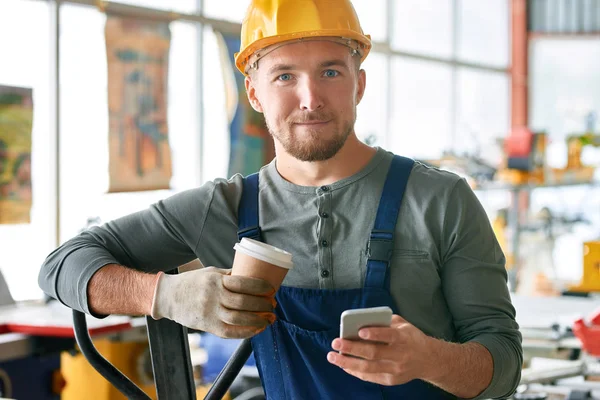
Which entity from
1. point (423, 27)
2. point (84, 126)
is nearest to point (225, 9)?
point (84, 126)

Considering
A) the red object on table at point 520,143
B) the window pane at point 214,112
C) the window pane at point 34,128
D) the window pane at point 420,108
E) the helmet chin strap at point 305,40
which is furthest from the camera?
the window pane at point 420,108

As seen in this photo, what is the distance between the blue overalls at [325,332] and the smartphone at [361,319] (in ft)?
1.14

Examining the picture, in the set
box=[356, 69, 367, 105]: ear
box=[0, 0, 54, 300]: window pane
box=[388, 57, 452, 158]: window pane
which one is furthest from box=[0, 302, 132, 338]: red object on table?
box=[388, 57, 452, 158]: window pane

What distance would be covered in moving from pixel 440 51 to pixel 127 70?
4986 millimetres

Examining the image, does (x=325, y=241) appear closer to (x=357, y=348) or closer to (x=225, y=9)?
(x=357, y=348)

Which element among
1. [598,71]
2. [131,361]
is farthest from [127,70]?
[598,71]

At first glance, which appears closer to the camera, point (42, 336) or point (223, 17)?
point (42, 336)

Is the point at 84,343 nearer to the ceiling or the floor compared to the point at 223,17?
nearer to the floor

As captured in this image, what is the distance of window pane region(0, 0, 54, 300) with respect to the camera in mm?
4133

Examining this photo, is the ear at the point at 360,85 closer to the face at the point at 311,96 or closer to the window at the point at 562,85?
the face at the point at 311,96

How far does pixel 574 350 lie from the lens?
2.71 m

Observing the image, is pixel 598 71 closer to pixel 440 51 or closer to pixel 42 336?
pixel 440 51

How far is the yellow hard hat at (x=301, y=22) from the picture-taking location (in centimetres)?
163

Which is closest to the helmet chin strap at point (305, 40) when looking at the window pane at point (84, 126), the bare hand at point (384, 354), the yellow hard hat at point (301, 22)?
the yellow hard hat at point (301, 22)
